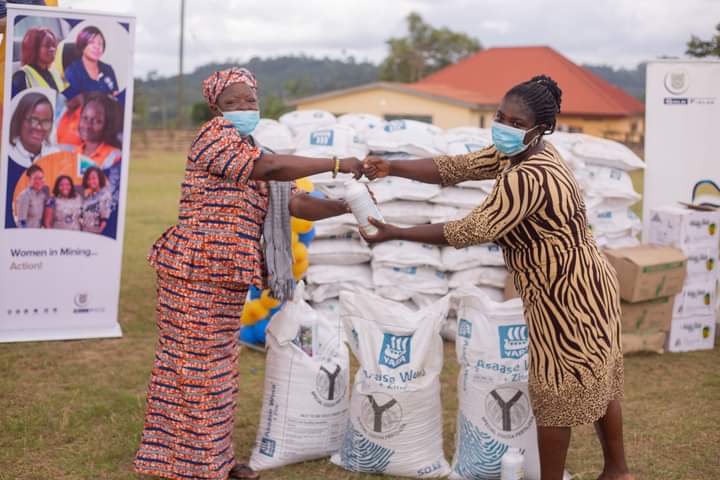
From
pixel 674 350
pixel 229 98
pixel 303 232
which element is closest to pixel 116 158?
pixel 303 232

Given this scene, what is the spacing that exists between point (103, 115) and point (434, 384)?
2998 mm

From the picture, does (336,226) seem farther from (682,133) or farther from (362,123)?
(682,133)

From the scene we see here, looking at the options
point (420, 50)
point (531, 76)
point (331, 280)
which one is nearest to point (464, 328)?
point (331, 280)

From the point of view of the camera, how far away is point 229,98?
122 inches

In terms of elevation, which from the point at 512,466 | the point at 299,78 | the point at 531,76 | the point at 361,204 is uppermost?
the point at 299,78

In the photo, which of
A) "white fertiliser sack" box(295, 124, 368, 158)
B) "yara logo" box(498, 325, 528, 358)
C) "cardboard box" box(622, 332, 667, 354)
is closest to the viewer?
"yara logo" box(498, 325, 528, 358)

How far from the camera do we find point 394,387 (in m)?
3.40

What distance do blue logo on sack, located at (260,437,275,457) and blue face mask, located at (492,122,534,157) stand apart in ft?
5.29

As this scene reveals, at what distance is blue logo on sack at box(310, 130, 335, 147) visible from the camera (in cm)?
613

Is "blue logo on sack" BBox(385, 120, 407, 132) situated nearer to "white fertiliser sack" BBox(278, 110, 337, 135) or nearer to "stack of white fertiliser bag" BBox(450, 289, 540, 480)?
"white fertiliser sack" BBox(278, 110, 337, 135)

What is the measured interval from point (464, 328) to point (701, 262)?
113 inches

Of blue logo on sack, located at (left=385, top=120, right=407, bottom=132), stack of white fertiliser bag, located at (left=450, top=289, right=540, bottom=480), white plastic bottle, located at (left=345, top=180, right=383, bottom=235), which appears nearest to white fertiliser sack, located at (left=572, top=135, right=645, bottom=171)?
blue logo on sack, located at (left=385, top=120, right=407, bottom=132)

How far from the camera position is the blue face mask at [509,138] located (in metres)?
2.78

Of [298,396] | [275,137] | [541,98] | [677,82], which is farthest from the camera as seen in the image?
[275,137]
